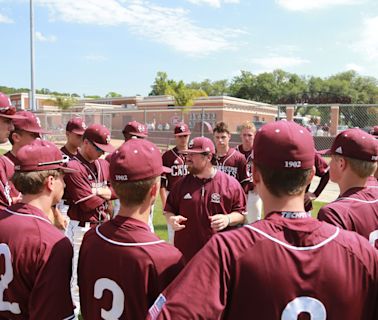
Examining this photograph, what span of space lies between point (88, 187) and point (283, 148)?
3.64 meters

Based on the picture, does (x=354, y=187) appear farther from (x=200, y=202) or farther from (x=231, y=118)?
(x=231, y=118)

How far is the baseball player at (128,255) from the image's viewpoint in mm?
2107

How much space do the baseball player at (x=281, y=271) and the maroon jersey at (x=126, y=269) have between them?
0.46 metres

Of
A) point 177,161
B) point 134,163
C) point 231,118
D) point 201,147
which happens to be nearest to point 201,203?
point 201,147

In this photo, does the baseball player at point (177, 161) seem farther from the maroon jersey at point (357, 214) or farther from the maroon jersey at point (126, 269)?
the maroon jersey at point (126, 269)

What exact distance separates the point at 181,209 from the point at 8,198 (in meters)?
1.86

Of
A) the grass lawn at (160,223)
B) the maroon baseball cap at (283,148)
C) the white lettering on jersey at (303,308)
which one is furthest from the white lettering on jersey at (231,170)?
the white lettering on jersey at (303,308)

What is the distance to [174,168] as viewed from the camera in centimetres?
703

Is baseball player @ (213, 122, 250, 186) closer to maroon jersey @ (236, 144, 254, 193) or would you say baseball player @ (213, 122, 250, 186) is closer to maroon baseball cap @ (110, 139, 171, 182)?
maroon jersey @ (236, 144, 254, 193)

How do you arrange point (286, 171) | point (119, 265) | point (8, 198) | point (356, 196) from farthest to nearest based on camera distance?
1. point (8, 198)
2. point (356, 196)
3. point (119, 265)
4. point (286, 171)

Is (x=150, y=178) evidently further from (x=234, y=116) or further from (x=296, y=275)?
(x=234, y=116)

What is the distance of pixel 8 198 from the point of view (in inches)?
155

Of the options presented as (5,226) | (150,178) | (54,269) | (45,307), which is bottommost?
(45,307)

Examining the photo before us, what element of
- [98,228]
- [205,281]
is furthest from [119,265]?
[205,281]
